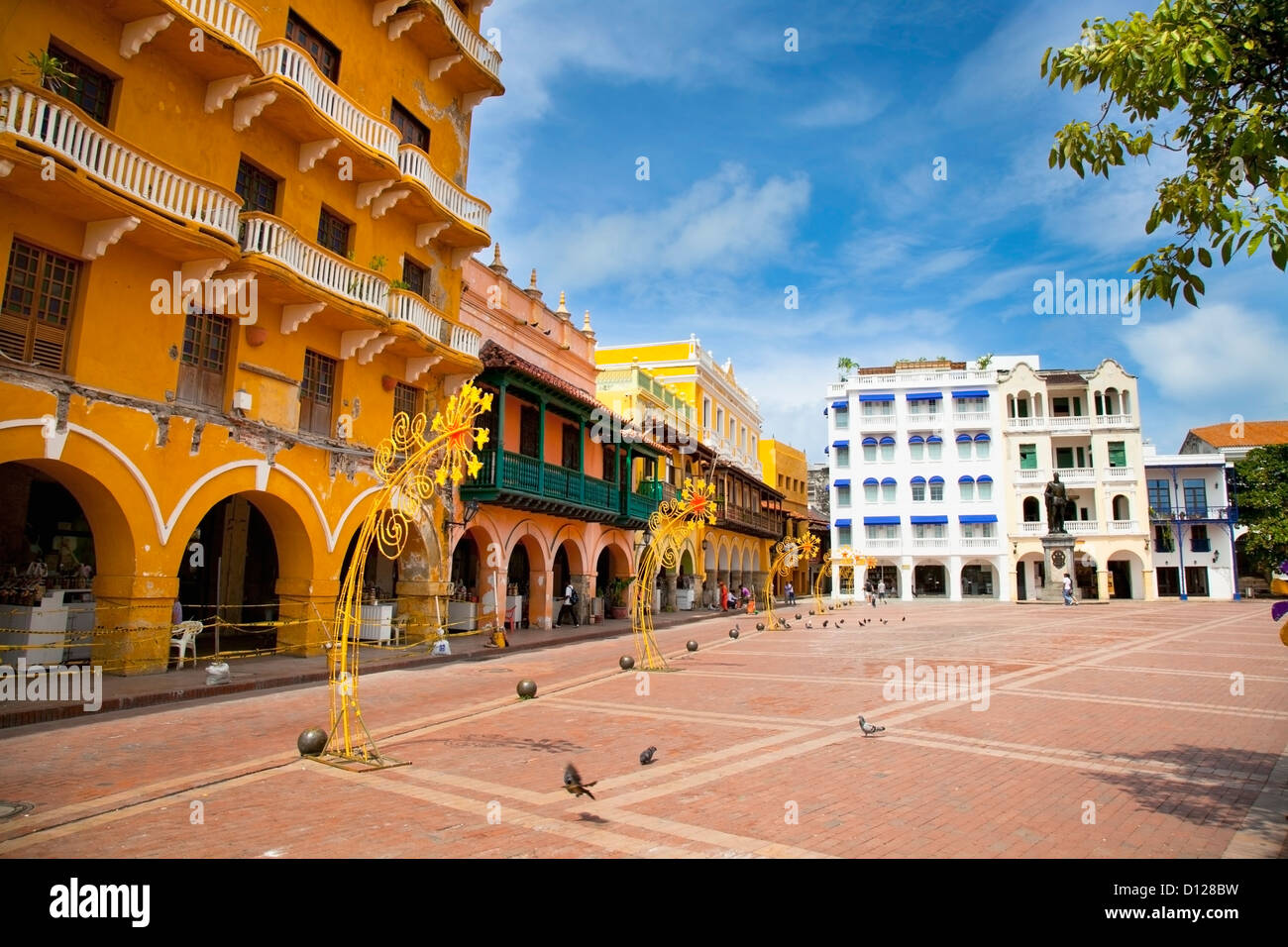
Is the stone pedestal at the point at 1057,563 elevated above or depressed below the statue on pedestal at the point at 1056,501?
below

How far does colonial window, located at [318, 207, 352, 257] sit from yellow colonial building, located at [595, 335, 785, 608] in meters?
17.2

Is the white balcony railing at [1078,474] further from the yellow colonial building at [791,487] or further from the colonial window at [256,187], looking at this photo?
the colonial window at [256,187]

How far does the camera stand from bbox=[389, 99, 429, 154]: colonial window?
62.7ft

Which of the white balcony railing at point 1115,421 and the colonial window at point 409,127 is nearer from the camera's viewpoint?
the colonial window at point 409,127

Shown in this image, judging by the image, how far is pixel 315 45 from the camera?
649 inches

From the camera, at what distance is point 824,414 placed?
56.7 m

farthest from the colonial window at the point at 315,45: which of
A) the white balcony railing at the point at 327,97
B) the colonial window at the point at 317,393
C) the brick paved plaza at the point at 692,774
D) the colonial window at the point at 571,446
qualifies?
the brick paved plaza at the point at 692,774

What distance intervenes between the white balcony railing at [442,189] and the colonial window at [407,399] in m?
4.63

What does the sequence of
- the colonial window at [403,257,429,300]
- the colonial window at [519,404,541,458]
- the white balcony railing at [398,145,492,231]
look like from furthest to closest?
the colonial window at [519,404,541,458] → the colonial window at [403,257,429,300] → the white balcony railing at [398,145,492,231]

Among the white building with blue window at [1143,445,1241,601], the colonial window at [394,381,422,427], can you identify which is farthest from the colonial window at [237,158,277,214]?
the white building with blue window at [1143,445,1241,601]

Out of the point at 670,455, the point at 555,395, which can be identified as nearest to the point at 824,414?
the point at 670,455

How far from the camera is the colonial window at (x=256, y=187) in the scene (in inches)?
585

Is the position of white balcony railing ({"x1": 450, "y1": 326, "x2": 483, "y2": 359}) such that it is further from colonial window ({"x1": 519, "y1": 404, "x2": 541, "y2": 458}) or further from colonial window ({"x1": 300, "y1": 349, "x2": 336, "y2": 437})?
colonial window ({"x1": 519, "y1": 404, "x2": 541, "y2": 458})

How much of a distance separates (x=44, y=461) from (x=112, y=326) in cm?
237
